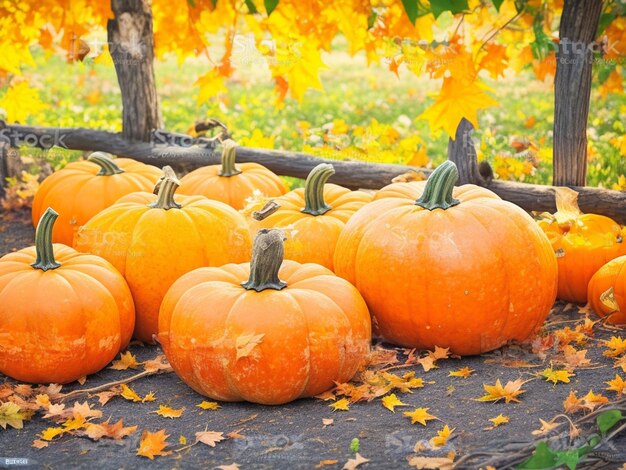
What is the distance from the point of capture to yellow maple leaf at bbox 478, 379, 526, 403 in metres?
3.18

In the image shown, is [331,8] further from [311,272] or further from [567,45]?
[311,272]

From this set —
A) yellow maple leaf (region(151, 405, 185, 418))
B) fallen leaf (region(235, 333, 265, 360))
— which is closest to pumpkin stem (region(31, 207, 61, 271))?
yellow maple leaf (region(151, 405, 185, 418))

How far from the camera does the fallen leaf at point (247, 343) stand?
3.18 metres

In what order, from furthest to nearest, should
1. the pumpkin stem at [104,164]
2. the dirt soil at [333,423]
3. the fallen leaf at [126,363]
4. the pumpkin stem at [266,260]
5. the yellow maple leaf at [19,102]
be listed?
the yellow maple leaf at [19,102] < the pumpkin stem at [104,164] < the fallen leaf at [126,363] < the pumpkin stem at [266,260] < the dirt soil at [333,423]

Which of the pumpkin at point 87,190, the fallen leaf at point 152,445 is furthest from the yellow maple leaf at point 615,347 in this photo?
the pumpkin at point 87,190

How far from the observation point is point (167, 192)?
4066 millimetres

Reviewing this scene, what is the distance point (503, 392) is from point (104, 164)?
8.83 ft

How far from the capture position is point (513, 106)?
949 centimetres

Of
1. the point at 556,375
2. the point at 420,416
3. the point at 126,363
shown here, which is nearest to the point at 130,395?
the point at 126,363

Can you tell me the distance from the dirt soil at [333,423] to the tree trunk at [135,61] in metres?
2.96

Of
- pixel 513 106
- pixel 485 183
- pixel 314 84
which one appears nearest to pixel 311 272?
pixel 485 183

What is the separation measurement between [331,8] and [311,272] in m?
2.84

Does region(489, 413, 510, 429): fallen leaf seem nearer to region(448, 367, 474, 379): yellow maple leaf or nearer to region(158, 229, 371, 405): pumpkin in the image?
region(448, 367, 474, 379): yellow maple leaf

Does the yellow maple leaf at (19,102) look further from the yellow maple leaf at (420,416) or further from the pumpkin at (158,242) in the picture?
the yellow maple leaf at (420,416)
